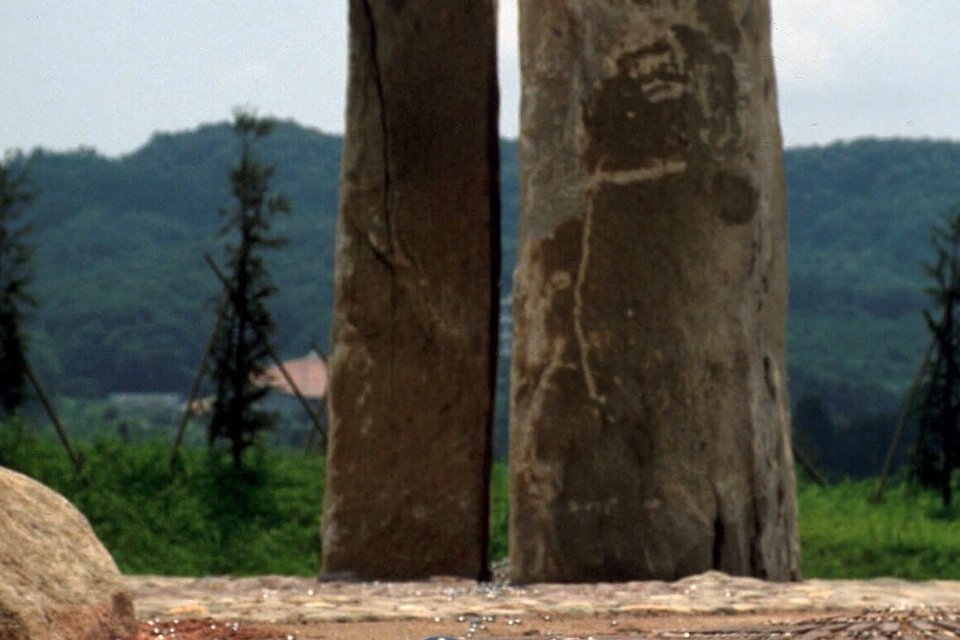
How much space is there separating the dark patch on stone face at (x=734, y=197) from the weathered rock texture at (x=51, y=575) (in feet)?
11.2

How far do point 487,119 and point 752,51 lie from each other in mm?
1504

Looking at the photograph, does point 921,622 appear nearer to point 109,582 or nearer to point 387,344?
point 109,582

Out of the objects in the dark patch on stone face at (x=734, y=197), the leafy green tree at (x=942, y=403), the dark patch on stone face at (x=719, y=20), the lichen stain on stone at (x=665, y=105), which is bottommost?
the leafy green tree at (x=942, y=403)

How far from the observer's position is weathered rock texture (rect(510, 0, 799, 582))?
7395 mm

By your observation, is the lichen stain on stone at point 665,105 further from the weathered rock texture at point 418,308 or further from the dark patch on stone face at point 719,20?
the weathered rock texture at point 418,308

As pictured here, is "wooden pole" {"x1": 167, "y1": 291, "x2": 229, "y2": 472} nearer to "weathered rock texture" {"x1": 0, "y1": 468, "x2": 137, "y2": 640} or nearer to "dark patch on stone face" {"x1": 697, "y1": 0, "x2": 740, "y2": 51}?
"dark patch on stone face" {"x1": 697, "y1": 0, "x2": 740, "y2": 51}

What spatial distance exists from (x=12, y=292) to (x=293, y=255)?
61.0 feet

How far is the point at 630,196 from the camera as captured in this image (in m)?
7.45

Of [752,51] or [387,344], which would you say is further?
[387,344]

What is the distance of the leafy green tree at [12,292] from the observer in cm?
1189

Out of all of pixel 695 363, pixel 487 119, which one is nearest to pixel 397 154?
pixel 487 119

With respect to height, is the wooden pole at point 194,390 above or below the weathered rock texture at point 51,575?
above

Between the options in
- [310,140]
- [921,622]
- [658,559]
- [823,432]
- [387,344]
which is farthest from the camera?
[310,140]

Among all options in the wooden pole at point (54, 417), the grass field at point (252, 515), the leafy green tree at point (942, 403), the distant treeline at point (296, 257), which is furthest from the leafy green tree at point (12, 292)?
the distant treeline at point (296, 257)
